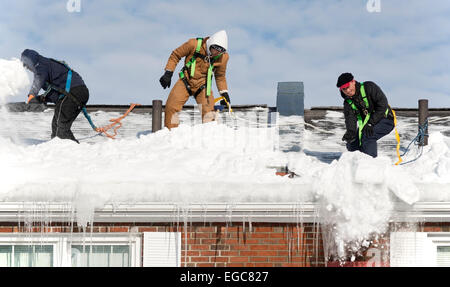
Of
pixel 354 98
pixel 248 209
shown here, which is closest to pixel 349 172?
pixel 248 209

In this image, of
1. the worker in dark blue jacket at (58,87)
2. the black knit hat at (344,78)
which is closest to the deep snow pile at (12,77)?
the worker in dark blue jacket at (58,87)

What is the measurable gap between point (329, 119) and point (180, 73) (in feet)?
9.19

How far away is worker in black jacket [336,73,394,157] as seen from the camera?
670 centimetres

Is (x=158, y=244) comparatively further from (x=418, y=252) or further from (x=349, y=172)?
(x=418, y=252)

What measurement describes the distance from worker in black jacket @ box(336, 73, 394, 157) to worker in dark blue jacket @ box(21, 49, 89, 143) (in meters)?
3.57

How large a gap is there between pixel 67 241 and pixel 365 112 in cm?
386

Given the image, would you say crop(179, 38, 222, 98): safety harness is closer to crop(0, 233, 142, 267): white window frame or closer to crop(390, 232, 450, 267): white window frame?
crop(0, 233, 142, 267): white window frame

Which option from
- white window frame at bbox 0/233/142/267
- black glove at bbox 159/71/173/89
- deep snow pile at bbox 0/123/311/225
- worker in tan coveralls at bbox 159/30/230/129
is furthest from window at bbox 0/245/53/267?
black glove at bbox 159/71/173/89

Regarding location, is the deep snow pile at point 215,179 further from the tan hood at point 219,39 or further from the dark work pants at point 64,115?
the tan hood at point 219,39

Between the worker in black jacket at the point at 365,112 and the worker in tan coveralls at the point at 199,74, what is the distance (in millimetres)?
1926

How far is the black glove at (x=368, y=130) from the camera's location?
675 centimetres

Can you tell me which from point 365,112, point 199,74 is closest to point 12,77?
point 199,74

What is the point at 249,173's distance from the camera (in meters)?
5.80

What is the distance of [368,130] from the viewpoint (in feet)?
22.2
